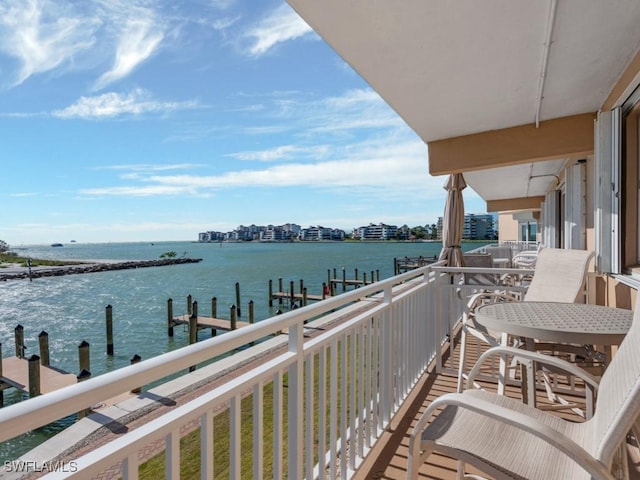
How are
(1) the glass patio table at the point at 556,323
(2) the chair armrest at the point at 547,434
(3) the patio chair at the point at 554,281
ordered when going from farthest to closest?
(3) the patio chair at the point at 554,281 → (1) the glass patio table at the point at 556,323 → (2) the chair armrest at the point at 547,434

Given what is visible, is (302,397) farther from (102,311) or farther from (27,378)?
(102,311)

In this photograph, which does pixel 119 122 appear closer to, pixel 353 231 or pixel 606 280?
pixel 606 280

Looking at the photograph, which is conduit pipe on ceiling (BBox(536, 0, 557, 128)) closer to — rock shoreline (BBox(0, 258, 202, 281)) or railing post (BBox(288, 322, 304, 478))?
railing post (BBox(288, 322, 304, 478))

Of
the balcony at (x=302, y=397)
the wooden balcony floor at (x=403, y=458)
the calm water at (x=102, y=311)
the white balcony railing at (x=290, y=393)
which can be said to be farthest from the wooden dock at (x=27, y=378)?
the wooden balcony floor at (x=403, y=458)

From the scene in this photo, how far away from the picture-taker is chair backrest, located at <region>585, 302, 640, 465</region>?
0.92m

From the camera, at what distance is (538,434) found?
0.93m

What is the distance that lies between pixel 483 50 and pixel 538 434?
91.1 inches

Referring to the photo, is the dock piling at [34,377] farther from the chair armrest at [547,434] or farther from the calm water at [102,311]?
the chair armrest at [547,434]

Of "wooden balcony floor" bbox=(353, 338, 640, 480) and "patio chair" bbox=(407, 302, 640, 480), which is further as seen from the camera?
"wooden balcony floor" bbox=(353, 338, 640, 480)

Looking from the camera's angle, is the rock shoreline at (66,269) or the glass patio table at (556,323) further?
the rock shoreline at (66,269)

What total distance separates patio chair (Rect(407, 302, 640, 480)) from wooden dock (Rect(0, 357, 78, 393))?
8928mm

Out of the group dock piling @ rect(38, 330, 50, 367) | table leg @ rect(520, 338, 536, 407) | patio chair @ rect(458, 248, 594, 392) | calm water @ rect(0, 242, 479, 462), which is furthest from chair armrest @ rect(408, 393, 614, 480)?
dock piling @ rect(38, 330, 50, 367)

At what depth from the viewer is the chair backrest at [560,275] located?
2.73 meters

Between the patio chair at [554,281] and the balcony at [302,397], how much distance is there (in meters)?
0.35
